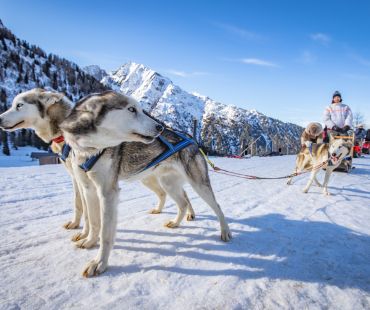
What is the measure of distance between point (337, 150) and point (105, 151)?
21.2ft

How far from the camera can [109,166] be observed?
262 cm

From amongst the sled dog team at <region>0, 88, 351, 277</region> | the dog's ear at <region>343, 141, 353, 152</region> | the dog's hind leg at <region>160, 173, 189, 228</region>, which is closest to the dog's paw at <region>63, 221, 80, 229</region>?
the sled dog team at <region>0, 88, 351, 277</region>

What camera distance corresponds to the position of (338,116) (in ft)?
27.9

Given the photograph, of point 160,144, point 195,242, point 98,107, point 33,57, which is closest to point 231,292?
point 195,242

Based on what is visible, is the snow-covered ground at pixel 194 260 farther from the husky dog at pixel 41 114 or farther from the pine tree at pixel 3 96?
the pine tree at pixel 3 96

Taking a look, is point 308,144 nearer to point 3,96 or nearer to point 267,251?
point 267,251

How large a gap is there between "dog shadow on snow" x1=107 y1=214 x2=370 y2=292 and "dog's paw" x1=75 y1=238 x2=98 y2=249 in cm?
25

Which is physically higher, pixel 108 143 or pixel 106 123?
pixel 106 123

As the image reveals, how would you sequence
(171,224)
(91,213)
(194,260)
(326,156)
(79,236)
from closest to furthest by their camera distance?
1. (194,260)
2. (91,213)
3. (79,236)
4. (171,224)
5. (326,156)

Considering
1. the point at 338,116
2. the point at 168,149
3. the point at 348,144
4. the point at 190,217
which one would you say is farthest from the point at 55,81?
the point at 168,149

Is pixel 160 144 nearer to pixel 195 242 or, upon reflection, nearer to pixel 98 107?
pixel 98 107

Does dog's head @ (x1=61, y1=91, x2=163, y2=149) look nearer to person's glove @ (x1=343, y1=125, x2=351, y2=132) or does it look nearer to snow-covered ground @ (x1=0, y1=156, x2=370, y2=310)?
snow-covered ground @ (x1=0, y1=156, x2=370, y2=310)

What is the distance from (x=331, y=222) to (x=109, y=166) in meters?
3.30

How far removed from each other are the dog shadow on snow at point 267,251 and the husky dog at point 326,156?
3.12m
